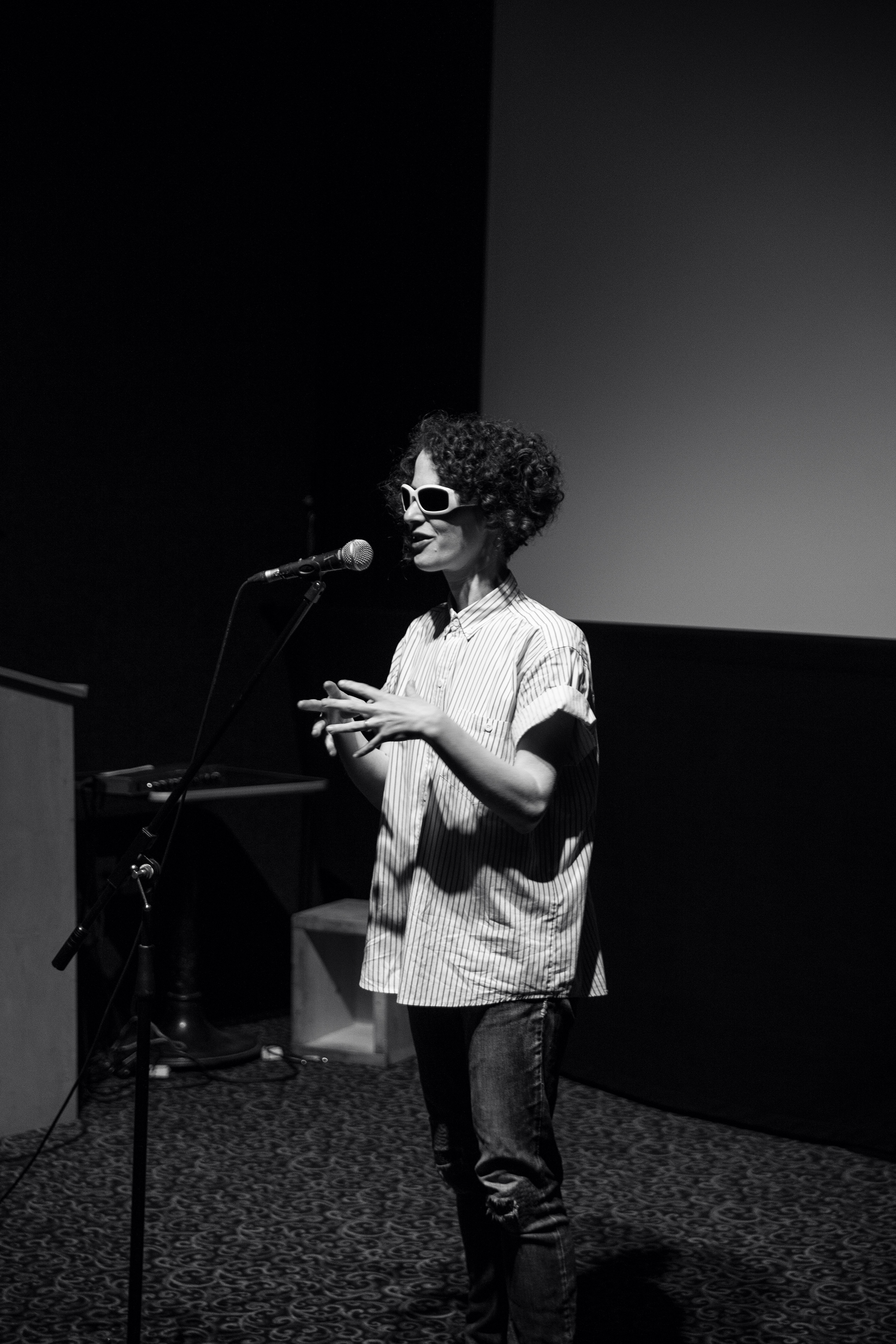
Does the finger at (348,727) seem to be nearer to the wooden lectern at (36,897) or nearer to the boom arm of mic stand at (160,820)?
the boom arm of mic stand at (160,820)

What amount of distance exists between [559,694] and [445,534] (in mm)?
312

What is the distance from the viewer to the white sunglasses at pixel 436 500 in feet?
6.80

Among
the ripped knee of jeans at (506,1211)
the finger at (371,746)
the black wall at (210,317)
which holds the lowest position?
the ripped knee of jeans at (506,1211)

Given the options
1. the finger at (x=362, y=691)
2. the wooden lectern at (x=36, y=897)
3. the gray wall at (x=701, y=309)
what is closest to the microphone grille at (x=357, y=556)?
the finger at (x=362, y=691)

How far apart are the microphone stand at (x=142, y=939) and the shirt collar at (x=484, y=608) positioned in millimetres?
218

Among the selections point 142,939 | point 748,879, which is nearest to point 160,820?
point 142,939

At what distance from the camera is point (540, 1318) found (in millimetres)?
2010

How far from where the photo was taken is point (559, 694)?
1949 millimetres

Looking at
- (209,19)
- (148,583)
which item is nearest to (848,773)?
(148,583)

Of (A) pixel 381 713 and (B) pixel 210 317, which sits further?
(B) pixel 210 317

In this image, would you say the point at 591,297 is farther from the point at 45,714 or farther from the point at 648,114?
the point at 45,714

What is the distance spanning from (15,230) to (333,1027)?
2.58 metres

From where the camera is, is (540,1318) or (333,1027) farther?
(333,1027)

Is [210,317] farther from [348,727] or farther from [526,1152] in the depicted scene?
[526,1152]
